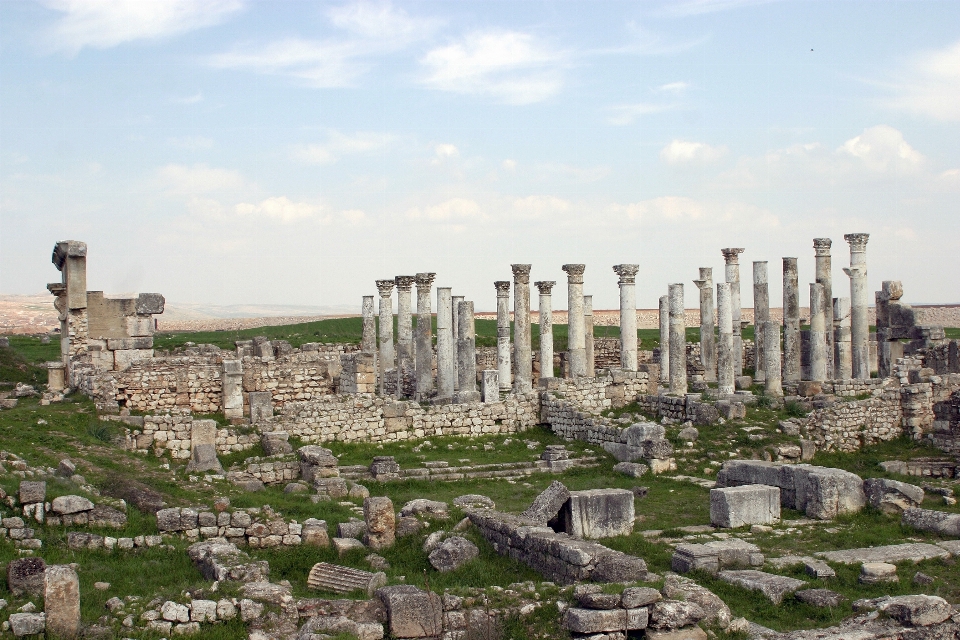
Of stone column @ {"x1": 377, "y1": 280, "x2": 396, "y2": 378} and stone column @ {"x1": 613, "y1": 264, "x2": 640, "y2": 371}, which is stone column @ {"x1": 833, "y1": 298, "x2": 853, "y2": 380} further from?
stone column @ {"x1": 377, "y1": 280, "x2": 396, "y2": 378}

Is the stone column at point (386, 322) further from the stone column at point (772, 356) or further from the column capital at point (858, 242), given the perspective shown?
the column capital at point (858, 242)

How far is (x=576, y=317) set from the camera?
104ft

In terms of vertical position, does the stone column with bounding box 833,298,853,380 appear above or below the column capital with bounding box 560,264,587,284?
below

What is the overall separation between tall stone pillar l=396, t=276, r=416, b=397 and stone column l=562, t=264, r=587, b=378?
544 centimetres

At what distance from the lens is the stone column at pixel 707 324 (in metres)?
33.7

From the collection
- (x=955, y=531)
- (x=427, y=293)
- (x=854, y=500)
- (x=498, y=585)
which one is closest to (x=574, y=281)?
(x=427, y=293)

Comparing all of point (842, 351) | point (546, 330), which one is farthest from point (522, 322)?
point (842, 351)

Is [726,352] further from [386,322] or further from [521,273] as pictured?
[386,322]

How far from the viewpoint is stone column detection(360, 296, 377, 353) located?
3437 cm

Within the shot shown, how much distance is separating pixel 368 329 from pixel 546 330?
694 centimetres

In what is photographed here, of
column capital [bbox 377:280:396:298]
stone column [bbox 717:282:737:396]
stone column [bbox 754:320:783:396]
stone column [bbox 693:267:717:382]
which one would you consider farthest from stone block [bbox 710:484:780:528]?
column capital [bbox 377:280:396:298]

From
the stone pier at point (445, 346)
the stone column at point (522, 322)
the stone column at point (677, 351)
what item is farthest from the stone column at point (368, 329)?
the stone column at point (677, 351)

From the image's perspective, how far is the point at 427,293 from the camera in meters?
32.1

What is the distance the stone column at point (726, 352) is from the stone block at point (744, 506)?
11544mm
